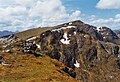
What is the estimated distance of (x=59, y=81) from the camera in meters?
72.8

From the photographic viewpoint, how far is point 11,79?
71.8m

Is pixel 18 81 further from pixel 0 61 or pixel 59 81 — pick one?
pixel 0 61

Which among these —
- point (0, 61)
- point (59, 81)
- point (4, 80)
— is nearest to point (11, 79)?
point (4, 80)

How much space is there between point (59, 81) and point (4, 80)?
14843 mm

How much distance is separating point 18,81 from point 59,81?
11.3 meters

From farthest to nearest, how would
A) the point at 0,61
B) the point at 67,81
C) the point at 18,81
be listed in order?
the point at 0,61 < the point at 67,81 < the point at 18,81

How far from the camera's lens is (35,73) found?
82375mm

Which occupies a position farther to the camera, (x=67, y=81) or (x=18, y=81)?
(x=67, y=81)

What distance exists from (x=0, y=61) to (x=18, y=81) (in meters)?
45.6

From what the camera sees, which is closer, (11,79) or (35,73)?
(11,79)

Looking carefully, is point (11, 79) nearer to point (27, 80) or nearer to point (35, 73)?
point (27, 80)

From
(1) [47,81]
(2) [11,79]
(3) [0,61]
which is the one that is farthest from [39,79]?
(3) [0,61]

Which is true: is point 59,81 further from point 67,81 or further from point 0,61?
point 0,61

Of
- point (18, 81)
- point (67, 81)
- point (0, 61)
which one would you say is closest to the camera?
point (18, 81)
